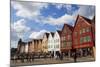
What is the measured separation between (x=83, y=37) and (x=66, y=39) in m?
0.23

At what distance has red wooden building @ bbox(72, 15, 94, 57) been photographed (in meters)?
2.34

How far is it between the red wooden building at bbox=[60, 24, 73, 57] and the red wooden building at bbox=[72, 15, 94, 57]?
2.1 inches

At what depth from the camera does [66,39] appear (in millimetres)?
2281

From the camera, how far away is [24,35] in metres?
2.12

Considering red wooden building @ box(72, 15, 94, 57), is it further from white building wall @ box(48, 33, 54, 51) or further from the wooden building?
white building wall @ box(48, 33, 54, 51)

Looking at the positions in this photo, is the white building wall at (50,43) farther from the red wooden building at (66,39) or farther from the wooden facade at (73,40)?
the red wooden building at (66,39)

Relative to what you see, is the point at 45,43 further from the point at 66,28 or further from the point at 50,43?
the point at 66,28

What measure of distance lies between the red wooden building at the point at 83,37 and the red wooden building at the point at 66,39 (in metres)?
0.05

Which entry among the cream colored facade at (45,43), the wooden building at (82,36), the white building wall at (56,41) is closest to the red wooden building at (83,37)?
the wooden building at (82,36)

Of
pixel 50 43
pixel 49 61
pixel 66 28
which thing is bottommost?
pixel 49 61

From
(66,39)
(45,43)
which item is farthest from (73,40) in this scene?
(45,43)
